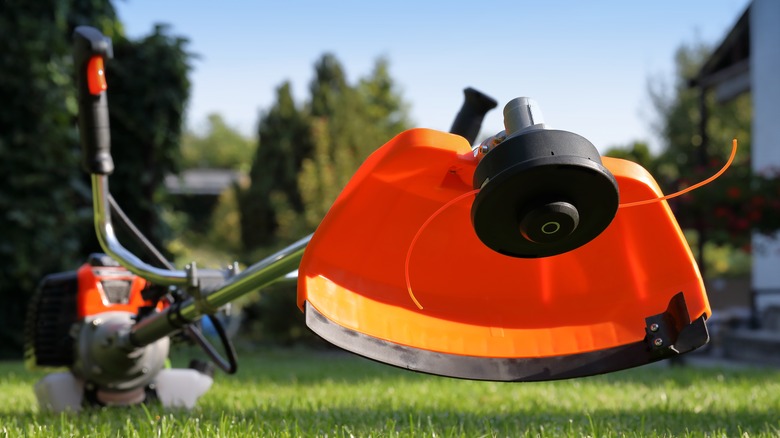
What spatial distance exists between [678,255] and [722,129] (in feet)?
92.6

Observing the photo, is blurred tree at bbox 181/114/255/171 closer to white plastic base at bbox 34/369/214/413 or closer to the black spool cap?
white plastic base at bbox 34/369/214/413

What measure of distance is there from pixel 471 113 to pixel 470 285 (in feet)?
2.24

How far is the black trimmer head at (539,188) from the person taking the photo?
130 cm

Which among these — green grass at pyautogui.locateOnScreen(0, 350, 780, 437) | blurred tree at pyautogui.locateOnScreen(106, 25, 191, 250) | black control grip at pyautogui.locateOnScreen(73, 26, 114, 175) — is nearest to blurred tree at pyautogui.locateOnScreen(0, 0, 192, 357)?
blurred tree at pyautogui.locateOnScreen(106, 25, 191, 250)

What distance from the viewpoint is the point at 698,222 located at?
711 cm

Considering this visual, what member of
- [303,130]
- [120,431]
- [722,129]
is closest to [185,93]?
[303,130]

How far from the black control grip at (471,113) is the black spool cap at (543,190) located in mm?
952

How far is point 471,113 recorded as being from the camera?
7.73ft

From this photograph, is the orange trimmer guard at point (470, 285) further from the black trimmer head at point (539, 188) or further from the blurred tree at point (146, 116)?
the blurred tree at point (146, 116)

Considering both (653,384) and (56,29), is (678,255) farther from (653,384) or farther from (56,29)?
(56,29)


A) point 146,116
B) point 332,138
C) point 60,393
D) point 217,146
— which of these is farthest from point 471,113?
point 217,146

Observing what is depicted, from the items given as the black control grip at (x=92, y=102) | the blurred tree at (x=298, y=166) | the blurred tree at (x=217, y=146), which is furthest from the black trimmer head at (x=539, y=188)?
the blurred tree at (x=217, y=146)

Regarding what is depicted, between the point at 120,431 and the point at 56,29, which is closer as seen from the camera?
the point at 120,431

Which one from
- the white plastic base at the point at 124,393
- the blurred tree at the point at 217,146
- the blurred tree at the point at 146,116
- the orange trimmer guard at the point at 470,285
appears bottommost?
the white plastic base at the point at 124,393
